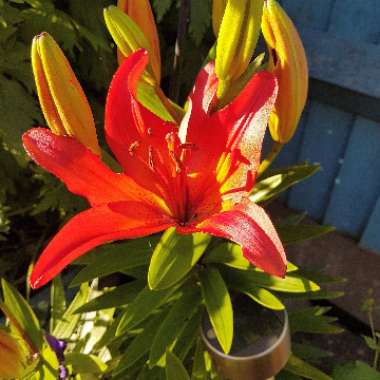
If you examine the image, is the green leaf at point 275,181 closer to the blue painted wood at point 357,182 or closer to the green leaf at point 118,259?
the green leaf at point 118,259

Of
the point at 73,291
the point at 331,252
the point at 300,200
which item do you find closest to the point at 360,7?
the point at 300,200

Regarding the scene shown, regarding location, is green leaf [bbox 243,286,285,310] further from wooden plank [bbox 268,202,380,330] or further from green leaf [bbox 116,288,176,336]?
wooden plank [bbox 268,202,380,330]

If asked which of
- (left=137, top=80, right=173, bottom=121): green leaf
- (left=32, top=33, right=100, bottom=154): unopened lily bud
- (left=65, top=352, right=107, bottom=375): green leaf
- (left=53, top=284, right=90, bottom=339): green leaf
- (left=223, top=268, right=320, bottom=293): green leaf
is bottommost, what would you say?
(left=53, top=284, right=90, bottom=339): green leaf

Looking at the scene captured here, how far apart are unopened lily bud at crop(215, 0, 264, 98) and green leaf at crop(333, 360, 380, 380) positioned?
0.92 metres

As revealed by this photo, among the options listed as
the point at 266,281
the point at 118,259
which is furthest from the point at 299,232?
the point at 118,259

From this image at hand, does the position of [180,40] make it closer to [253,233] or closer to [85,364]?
[253,233]

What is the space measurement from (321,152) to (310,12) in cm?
41

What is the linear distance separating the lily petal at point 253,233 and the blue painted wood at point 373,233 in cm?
99

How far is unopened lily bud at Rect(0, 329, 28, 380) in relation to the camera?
2.58ft

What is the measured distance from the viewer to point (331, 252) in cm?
171

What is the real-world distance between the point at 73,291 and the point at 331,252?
0.80m

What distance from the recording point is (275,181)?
0.93 meters

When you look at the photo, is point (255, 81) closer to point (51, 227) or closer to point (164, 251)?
point (164, 251)

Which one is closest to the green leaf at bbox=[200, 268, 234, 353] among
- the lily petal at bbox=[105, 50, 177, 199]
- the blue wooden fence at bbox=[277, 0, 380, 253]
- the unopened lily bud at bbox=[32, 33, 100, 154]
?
the lily petal at bbox=[105, 50, 177, 199]
